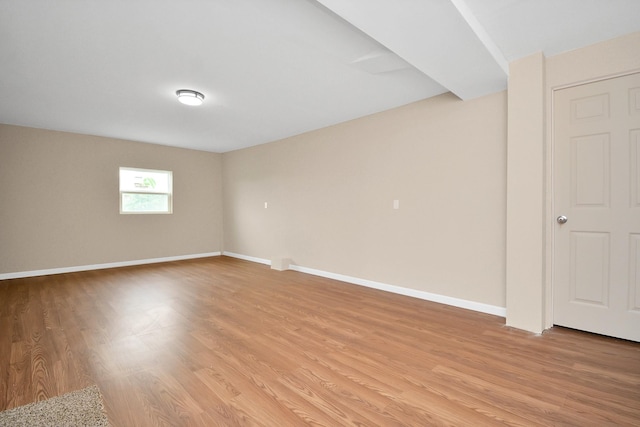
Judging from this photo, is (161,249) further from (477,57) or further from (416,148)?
(477,57)

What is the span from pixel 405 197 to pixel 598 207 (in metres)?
1.83

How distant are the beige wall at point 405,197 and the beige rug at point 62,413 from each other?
3.23m

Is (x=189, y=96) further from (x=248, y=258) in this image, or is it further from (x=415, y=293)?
(x=248, y=258)

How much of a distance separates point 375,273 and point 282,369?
93.9 inches

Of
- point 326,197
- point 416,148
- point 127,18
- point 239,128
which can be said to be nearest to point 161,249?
point 239,128

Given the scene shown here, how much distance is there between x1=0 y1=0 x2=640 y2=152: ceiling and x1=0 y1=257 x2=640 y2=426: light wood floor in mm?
2356

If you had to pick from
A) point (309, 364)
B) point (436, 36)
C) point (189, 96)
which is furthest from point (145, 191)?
point (436, 36)

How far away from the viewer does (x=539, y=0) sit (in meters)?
1.92

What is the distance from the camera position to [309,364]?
2.07 metres

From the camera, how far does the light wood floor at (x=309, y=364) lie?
158 cm

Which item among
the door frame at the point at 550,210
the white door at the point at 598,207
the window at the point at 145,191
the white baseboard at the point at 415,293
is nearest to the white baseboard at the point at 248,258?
the white baseboard at the point at 415,293

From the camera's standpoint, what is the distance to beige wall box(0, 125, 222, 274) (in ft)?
15.6

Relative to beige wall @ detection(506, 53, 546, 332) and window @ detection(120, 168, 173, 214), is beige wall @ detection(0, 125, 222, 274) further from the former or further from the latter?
beige wall @ detection(506, 53, 546, 332)

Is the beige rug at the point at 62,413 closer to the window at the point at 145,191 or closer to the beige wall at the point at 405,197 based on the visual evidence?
the beige wall at the point at 405,197
